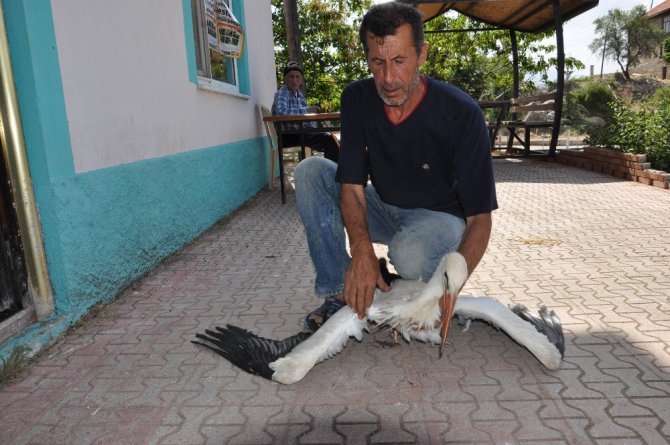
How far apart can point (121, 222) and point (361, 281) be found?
2.21 meters

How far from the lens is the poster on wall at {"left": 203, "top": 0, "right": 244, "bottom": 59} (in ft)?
21.5

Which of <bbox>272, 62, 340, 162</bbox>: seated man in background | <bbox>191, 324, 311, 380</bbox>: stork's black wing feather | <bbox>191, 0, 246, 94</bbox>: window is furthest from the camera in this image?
<bbox>272, 62, 340, 162</bbox>: seated man in background

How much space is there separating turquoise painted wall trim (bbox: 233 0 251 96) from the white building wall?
5.62 ft

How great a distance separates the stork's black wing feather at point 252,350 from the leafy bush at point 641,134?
24.4ft

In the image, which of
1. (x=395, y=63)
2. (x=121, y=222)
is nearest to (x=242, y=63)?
(x=121, y=222)

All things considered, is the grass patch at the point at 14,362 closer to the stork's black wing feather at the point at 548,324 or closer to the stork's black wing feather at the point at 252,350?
the stork's black wing feather at the point at 252,350

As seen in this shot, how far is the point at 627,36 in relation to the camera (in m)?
66.9

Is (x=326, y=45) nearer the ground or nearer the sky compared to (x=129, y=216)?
nearer the sky

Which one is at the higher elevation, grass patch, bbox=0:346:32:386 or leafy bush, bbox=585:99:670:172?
leafy bush, bbox=585:99:670:172

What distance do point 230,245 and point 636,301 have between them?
3.54m

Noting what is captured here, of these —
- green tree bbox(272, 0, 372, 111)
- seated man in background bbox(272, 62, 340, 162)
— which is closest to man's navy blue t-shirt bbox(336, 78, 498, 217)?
seated man in background bbox(272, 62, 340, 162)

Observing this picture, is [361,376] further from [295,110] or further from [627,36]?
[627,36]

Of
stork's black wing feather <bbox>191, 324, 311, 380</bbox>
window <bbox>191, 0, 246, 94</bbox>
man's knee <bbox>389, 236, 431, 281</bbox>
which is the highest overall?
window <bbox>191, 0, 246, 94</bbox>

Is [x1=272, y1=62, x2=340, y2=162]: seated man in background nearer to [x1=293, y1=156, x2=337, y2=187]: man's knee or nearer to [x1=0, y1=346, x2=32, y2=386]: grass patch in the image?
[x1=293, y1=156, x2=337, y2=187]: man's knee
